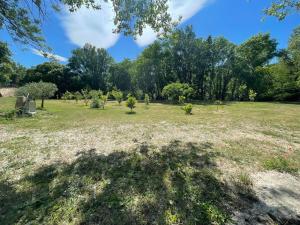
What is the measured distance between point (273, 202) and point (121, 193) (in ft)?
11.1

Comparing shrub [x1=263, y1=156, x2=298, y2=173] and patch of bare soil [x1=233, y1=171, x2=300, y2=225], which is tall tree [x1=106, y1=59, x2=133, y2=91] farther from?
patch of bare soil [x1=233, y1=171, x2=300, y2=225]

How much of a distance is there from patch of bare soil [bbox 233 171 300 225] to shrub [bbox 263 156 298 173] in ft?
1.25

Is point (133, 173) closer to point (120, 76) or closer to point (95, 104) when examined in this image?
point (95, 104)

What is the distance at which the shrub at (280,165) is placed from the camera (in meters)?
5.80

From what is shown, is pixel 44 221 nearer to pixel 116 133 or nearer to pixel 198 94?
pixel 116 133

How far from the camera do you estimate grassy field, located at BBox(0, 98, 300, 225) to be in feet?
12.5

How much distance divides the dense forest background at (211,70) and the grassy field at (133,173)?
87.6 feet

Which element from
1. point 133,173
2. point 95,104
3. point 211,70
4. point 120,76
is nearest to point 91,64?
point 120,76

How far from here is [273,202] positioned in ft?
13.7

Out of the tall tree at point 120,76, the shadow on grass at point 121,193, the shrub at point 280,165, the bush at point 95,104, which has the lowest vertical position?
the shadow on grass at point 121,193

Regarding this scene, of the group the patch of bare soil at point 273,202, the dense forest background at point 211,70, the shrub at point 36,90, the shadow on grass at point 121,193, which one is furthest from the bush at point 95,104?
the patch of bare soil at point 273,202

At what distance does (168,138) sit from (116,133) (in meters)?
2.74

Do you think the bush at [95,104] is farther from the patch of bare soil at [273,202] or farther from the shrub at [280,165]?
the patch of bare soil at [273,202]

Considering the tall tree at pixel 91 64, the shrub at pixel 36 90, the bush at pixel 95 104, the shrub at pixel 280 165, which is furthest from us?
the tall tree at pixel 91 64
